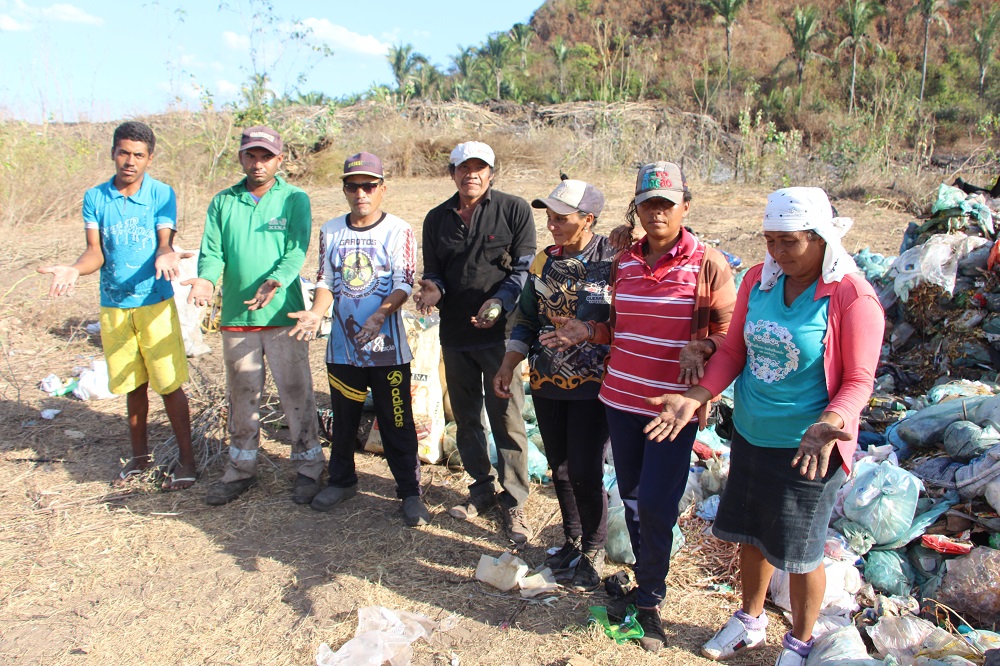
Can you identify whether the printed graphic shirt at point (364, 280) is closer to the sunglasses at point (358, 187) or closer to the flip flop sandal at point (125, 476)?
the sunglasses at point (358, 187)

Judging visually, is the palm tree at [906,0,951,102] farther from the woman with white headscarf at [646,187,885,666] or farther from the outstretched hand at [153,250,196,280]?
the outstretched hand at [153,250,196,280]

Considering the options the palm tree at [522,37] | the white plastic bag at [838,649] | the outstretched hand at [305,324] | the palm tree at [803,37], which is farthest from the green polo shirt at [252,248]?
the palm tree at [522,37]

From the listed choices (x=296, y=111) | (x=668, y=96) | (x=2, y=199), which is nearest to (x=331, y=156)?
(x=296, y=111)

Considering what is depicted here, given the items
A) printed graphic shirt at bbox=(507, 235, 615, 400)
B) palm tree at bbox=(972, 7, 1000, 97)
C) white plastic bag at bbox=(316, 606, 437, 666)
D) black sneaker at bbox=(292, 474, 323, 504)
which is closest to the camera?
white plastic bag at bbox=(316, 606, 437, 666)

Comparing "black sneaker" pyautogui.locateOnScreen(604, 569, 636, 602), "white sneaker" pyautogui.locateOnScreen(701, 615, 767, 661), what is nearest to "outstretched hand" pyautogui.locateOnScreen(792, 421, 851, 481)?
"white sneaker" pyautogui.locateOnScreen(701, 615, 767, 661)

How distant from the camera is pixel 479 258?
3.33 m

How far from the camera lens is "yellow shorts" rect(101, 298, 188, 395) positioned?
3.71 metres

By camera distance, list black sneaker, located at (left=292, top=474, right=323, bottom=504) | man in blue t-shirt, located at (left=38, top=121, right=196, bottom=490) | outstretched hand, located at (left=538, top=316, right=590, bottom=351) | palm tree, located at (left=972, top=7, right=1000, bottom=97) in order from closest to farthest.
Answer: outstretched hand, located at (left=538, top=316, right=590, bottom=351) → man in blue t-shirt, located at (left=38, top=121, right=196, bottom=490) → black sneaker, located at (left=292, top=474, right=323, bottom=504) → palm tree, located at (left=972, top=7, right=1000, bottom=97)

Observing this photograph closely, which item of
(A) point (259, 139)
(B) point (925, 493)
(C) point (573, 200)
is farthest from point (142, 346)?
(B) point (925, 493)

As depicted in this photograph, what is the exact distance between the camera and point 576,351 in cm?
280

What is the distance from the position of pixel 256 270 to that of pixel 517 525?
180cm

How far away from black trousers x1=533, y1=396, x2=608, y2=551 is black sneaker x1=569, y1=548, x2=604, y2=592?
0.04 metres

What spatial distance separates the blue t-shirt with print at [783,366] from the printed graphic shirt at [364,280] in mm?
1676

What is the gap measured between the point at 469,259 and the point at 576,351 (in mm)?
813
